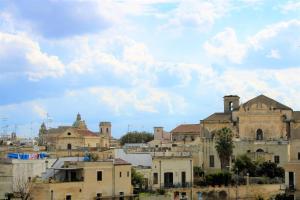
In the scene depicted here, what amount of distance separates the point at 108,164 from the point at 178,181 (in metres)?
11.4

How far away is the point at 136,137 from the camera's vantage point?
4508 inches

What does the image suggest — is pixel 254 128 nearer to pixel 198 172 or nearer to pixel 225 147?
pixel 225 147

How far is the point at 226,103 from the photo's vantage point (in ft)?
301

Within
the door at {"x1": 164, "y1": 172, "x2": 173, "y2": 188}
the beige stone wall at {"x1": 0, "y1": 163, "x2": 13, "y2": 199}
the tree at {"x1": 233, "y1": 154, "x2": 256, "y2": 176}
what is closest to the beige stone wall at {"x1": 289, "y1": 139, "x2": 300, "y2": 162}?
the tree at {"x1": 233, "y1": 154, "x2": 256, "y2": 176}

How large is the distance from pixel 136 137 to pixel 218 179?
56.5 meters

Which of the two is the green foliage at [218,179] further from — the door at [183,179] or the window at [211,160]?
the window at [211,160]

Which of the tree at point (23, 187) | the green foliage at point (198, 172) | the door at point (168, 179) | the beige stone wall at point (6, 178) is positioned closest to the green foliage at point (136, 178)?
the door at point (168, 179)

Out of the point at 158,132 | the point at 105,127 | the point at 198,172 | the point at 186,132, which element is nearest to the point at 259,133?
the point at 186,132

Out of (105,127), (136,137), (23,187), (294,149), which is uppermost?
(105,127)

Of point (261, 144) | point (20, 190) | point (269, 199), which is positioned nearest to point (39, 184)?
point (20, 190)

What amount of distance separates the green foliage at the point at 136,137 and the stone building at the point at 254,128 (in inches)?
889

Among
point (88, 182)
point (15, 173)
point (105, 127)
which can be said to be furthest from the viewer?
point (105, 127)

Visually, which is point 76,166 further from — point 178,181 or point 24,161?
point 178,181

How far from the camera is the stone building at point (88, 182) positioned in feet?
145
